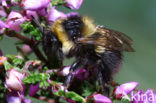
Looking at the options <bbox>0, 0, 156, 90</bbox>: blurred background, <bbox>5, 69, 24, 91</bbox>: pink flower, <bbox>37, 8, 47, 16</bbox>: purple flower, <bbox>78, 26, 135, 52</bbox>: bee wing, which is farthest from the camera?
<bbox>0, 0, 156, 90</bbox>: blurred background


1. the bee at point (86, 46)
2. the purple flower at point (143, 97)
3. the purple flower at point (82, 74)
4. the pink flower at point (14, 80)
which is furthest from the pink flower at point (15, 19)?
the purple flower at point (143, 97)

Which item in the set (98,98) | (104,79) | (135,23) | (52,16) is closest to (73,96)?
(98,98)

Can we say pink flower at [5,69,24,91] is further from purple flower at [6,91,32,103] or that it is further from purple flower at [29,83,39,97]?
purple flower at [29,83,39,97]

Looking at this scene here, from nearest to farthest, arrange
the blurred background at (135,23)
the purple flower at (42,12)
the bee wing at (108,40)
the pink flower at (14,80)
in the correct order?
the pink flower at (14,80) → the bee wing at (108,40) → the purple flower at (42,12) → the blurred background at (135,23)

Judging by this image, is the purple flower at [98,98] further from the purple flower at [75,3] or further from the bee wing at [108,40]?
the purple flower at [75,3]

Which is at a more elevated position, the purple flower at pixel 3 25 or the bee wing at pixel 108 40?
the purple flower at pixel 3 25

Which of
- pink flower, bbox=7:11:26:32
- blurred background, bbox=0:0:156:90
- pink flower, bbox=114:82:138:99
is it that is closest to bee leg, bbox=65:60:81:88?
pink flower, bbox=114:82:138:99

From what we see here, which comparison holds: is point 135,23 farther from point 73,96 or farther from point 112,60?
point 73,96
